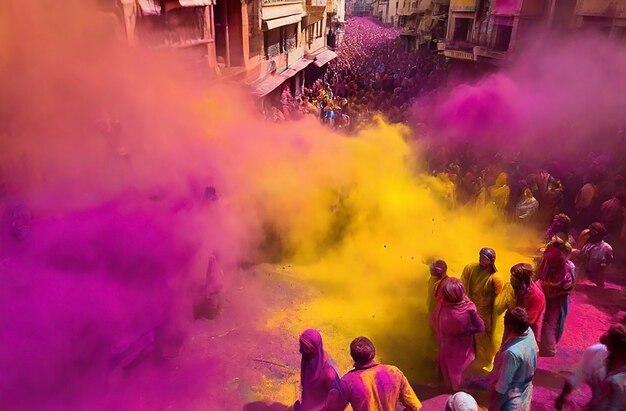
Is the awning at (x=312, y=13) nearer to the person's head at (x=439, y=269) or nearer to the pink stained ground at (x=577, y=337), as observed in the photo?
the pink stained ground at (x=577, y=337)

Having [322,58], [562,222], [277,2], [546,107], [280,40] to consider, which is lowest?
[322,58]

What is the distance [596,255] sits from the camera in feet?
20.9

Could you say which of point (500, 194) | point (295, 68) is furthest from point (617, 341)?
point (295, 68)

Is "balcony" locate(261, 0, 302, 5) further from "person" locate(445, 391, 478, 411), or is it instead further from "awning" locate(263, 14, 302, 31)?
"person" locate(445, 391, 478, 411)

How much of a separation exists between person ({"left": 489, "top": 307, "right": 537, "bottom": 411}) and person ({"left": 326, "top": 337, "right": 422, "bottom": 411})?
2.54 feet

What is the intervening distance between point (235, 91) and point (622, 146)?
972 centimetres

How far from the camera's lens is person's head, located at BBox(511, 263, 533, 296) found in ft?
14.6

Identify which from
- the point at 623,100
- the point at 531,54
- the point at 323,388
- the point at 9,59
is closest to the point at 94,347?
the point at 323,388

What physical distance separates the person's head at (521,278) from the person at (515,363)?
3.51ft

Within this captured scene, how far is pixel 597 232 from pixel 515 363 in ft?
12.0

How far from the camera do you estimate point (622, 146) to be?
436 inches

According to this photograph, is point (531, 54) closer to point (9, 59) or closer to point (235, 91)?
point (235, 91)

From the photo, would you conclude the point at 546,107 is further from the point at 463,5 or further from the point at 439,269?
the point at 439,269

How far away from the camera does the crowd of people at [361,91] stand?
13.7 m
